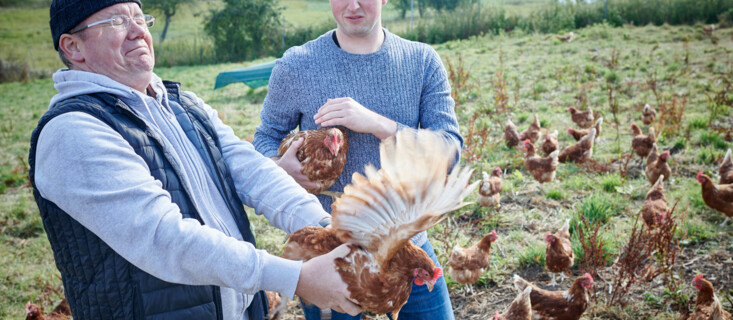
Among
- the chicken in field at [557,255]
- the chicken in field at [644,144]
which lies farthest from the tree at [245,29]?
the chicken in field at [557,255]

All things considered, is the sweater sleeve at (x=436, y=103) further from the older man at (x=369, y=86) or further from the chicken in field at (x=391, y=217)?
the chicken in field at (x=391, y=217)

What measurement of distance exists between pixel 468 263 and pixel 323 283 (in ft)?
8.03

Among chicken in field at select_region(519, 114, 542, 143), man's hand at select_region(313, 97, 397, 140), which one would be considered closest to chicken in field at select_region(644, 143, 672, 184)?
chicken in field at select_region(519, 114, 542, 143)

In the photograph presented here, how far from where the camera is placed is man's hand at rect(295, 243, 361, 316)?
1.29m

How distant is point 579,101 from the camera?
8.23 meters

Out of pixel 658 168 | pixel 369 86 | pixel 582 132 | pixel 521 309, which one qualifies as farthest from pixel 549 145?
pixel 369 86

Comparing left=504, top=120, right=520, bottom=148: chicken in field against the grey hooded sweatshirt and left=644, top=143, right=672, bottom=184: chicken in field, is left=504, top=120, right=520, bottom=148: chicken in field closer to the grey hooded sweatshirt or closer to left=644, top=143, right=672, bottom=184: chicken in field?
left=644, top=143, right=672, bottom=184: chicken in field

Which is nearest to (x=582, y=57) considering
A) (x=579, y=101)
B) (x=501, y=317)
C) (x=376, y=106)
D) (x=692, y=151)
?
(x=579, y=101)

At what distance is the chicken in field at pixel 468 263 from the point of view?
3.52 metres

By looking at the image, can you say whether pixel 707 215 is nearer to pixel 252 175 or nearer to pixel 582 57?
pixel 252 175

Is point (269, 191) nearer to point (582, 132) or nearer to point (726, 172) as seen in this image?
point (726, 172)

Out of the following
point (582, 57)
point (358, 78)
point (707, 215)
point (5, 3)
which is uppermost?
point (5, 3)

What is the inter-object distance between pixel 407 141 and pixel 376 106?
0.80 metres

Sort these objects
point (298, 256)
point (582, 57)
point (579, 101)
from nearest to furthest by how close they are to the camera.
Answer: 1. point (298, 256)
2. point (579, 101)
3. point (582, 57)
